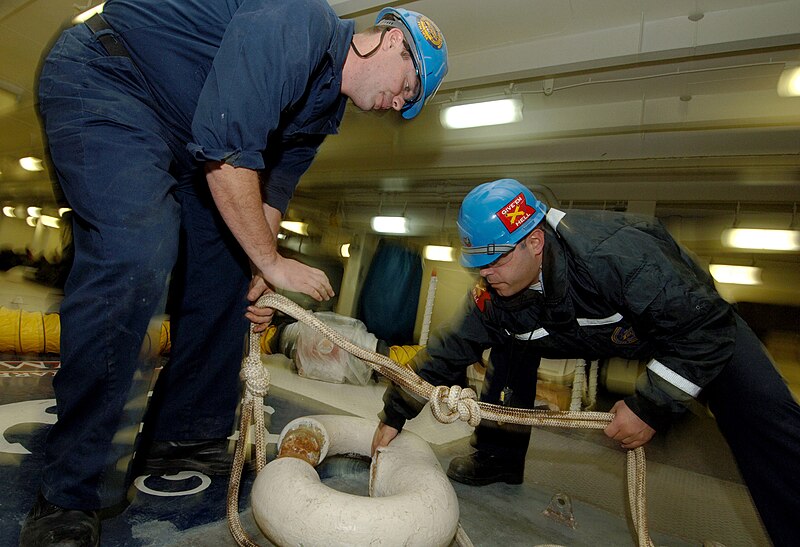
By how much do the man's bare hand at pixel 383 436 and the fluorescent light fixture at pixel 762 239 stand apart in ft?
20.1

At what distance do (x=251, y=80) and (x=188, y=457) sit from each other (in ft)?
4.45

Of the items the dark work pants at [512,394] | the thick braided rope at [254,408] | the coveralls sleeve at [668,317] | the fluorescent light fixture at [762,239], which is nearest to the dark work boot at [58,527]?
the thick braided rope at [254,408]

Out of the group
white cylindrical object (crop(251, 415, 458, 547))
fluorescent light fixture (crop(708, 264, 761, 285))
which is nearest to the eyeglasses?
white cylindrical object (crop(251, 415, 458, 547))

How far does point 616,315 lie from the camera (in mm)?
1709

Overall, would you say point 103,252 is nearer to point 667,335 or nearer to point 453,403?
point 453,403

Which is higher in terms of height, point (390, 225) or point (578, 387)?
point (390, 225)

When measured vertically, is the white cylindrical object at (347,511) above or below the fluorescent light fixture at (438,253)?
below

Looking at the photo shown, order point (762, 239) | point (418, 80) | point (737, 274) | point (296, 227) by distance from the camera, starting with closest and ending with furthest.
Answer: point (418, 80), point (762, 239), point (737, 274), point (296, 227)

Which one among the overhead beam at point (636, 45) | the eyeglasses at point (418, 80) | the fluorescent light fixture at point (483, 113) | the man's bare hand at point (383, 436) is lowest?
the man's bare hand at point (383, 436)

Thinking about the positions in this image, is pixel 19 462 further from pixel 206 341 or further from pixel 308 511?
pixel 308 511

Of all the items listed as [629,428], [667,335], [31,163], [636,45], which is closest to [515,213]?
[667,335]

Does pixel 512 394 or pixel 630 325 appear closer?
pixel 630 325

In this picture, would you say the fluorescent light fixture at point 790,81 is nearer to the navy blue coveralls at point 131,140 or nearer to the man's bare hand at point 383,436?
the navy blue coveralls at point 131,140

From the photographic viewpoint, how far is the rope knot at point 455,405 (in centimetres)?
137
